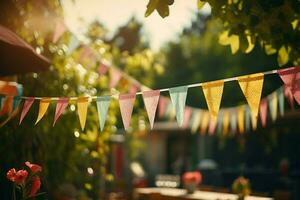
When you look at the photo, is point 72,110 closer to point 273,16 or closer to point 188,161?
point 273,16

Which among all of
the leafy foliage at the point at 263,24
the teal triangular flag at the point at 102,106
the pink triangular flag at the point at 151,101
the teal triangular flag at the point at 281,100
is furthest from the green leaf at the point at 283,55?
the teal triangular flag at the point at 102,106

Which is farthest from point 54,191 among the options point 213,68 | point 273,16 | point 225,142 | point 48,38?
point 213,68

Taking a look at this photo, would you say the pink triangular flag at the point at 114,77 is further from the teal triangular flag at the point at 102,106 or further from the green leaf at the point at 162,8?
the green leaf at the point at 162,8

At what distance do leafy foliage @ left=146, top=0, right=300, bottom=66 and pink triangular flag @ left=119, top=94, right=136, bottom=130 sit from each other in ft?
5.19

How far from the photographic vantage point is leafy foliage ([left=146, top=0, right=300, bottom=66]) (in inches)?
205

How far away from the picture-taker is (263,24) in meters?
5.42

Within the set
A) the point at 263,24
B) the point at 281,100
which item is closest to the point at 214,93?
the point at 263,24

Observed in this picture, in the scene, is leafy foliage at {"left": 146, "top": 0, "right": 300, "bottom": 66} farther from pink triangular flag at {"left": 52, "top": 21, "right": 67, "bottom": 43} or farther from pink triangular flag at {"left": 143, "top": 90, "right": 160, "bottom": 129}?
pink triangular flag at {"left": 52, "top": 21, "right": 67, "bottom": 43}

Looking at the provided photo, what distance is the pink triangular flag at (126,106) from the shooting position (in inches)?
176

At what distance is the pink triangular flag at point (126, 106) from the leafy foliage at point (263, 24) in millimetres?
1580

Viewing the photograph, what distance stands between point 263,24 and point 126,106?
7.25 ft

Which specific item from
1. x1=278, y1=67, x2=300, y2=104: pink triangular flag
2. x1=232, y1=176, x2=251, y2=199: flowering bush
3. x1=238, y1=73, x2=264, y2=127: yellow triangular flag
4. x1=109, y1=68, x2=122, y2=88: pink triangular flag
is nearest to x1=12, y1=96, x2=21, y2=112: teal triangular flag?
x1=238, y1=73, x2=264, y2=127: yellow triangular flag

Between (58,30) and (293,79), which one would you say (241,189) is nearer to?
(293,79)

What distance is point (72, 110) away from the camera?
7.33 meters
